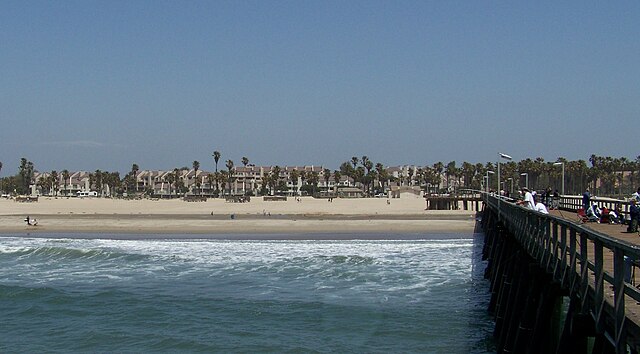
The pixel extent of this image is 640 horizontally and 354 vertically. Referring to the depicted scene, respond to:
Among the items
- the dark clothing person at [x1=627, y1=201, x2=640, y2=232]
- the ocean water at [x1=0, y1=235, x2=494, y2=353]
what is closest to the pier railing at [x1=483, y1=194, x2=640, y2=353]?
the ocean water at [x1=0, y1=235, x2=494, y2=353]

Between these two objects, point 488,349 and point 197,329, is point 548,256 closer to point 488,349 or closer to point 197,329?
point 488,349

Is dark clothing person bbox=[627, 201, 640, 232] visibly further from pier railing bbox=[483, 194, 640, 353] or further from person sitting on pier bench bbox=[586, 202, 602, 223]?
pier railing bbox=[483, 194, 640, 353]

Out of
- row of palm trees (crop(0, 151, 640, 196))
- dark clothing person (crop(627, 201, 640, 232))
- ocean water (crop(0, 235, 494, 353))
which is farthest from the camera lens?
row of palm trees (crop(0, 151, 640, 196))

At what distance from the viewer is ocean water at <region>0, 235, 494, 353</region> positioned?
17312mm

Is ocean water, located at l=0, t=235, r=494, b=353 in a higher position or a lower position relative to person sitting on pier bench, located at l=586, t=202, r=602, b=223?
lower

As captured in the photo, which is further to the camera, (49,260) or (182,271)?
(49,260)

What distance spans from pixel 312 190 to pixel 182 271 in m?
149

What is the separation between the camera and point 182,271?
29.6 meters

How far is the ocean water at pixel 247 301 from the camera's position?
56.8 ft

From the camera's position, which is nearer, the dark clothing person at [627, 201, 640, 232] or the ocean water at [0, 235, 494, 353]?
the ocean water at [0, 235, 494, 353]

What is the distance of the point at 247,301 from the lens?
22.4 m

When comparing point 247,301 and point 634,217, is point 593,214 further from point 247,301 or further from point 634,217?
point 247,301

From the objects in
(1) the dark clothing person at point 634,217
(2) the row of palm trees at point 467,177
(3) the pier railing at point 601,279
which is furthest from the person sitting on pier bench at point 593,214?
(2) the row of palm trees at point 467,177

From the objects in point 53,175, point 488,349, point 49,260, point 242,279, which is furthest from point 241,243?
point 53,175
